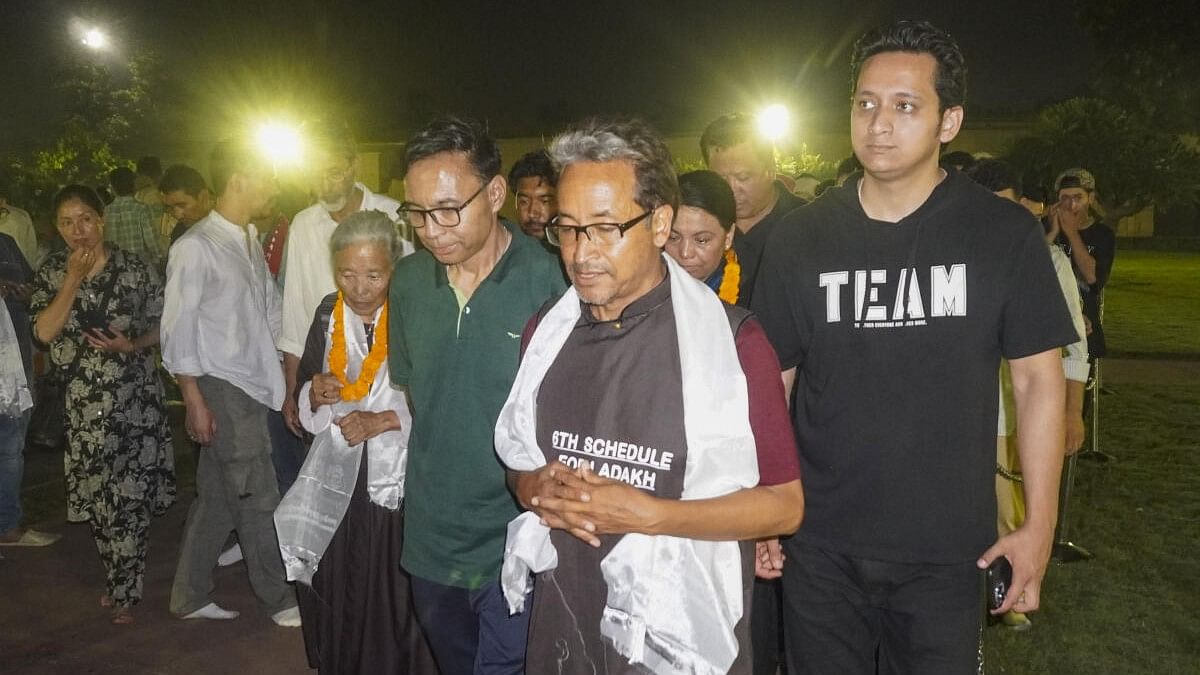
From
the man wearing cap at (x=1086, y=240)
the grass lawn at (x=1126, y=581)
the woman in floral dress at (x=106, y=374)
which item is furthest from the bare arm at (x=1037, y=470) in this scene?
the woman in floral dress at (x=106, y=374)

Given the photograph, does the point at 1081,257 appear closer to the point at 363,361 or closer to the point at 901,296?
the point at 901,296

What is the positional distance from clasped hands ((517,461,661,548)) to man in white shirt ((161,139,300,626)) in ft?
11.5

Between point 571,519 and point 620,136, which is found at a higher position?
point 620,136

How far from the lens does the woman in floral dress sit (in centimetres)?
562

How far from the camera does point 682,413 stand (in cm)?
240

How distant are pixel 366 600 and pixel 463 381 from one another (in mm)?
1381

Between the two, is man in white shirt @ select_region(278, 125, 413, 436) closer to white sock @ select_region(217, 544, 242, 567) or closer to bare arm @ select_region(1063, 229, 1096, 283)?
white sock @ select_region(217, 544, 242, 567)

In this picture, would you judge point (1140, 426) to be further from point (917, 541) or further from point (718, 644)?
point (718, 644)

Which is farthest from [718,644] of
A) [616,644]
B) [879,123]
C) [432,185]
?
[432,185]

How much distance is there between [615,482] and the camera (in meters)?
2.29

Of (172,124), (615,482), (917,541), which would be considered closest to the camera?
(615,482)

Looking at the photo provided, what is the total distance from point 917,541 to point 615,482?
39.3 inches

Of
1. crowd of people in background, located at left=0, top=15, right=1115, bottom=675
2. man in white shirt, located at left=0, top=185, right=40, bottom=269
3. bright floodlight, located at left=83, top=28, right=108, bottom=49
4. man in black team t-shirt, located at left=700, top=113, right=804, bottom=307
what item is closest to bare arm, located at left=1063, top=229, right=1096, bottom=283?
man in black team t-shirt, located at left=700, top=113, right=804, bottom=307

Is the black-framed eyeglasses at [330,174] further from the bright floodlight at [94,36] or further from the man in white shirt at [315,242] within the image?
the bright floodlight at [94,36]
